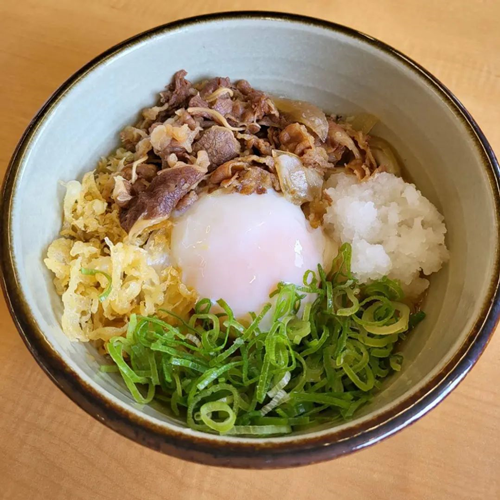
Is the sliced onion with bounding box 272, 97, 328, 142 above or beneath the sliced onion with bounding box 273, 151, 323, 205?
above

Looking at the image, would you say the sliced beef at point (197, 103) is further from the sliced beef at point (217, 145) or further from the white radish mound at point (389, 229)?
the white radish mound at point (389, 229)

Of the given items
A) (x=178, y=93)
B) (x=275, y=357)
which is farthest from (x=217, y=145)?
(x=275, y=357)

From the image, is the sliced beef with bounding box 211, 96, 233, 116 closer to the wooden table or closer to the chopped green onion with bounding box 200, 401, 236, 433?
the wooden table

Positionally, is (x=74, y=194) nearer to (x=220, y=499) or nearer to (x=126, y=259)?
(x=126, y=259)

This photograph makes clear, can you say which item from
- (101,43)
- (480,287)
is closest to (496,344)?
(480,287)

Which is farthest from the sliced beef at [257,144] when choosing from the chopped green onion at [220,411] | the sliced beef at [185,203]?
the chopped green onion at [220,411]

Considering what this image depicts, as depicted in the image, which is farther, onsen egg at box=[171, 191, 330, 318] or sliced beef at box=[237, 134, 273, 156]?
sliced beef at box=[237, 134, 273, 156]

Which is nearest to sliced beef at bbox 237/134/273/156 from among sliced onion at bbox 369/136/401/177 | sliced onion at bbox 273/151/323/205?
sliced onion at bbox 273/151/323/205
